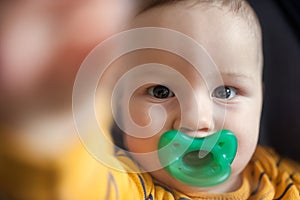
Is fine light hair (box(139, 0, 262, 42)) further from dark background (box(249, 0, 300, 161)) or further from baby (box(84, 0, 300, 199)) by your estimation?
dark background (box(249, 0, 300, 161))

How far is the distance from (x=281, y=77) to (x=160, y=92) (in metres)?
0.31

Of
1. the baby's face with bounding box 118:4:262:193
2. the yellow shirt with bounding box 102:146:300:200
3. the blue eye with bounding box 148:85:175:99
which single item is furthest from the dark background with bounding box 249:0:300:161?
the blue eye with bounding box 148:85:175:99

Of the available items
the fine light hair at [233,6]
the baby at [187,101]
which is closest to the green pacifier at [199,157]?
the baby at [187,101]

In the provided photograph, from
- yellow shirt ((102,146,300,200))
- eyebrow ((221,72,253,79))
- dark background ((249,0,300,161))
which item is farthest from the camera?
dark background ((249,0,300,161))

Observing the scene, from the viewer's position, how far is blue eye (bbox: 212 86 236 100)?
2.45 feet

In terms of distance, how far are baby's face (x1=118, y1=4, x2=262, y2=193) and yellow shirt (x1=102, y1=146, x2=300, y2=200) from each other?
2 cm

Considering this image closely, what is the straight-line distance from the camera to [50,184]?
0.56 metres

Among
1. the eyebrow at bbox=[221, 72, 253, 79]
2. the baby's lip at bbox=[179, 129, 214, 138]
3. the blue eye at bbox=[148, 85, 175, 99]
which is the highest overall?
the eyebrow at bbox=[221, 72, 253, 79]

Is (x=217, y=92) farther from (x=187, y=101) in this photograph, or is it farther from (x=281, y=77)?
(x=281, y=77)

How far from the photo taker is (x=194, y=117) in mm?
704

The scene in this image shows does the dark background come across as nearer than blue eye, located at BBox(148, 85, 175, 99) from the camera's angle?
No

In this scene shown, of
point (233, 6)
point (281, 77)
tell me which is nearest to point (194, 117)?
point (233, 6)

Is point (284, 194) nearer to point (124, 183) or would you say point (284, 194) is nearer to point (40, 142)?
point (124, 183)

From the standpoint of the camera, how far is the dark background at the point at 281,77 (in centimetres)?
93
